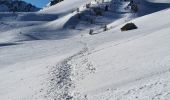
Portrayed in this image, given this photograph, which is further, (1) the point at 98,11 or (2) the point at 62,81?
(1) the point at 98,11

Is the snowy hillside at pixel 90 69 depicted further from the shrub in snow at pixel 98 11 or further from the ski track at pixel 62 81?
the shrub in snow at pixel 98 11

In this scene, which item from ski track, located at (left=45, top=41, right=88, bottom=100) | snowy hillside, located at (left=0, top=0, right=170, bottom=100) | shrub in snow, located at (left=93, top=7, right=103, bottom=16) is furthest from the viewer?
shrub in snow, located at (left=93, top=7, right=103, bottom=16)

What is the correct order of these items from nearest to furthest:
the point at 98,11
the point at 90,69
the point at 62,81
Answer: the point at 62,81, the point at 90,69, the point at 98,11

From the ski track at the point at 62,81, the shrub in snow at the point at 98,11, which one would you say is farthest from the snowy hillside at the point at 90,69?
the shrub in snow at the point at 98,11

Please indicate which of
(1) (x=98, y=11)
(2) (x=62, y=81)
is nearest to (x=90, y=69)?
(2) (x=62, y=81)

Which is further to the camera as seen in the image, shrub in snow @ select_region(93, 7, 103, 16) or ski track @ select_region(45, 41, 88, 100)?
shrub in snow @ select_region(93, 7, 103, 16)

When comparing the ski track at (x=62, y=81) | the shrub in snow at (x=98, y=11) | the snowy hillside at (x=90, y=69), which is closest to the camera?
the snowy hillside at (x=90, y=69)

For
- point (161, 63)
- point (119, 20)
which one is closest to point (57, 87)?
point (161, 63)

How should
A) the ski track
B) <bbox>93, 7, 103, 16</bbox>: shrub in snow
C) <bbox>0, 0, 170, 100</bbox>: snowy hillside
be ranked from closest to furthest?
1. <bbox>0, 0, 170, 100</bbox>: snowy hillside
2. the ski track
3. <bbox>93, 7, 103, 16</bbox>: shrub in snow

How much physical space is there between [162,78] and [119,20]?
1744 inches

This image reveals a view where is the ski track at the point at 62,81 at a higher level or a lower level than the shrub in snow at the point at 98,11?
higher

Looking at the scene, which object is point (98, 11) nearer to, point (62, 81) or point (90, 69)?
point (90, 69)

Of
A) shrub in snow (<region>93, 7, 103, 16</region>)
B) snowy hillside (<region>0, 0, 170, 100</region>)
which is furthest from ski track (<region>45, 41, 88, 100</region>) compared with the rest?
shrub in snow (<region>93, 7, 103, 16</region>)

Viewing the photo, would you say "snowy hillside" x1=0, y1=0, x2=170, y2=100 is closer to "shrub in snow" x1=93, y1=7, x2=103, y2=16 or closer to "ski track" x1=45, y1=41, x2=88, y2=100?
"ski track" x1=45, y1=41, x2=88, y2=100
